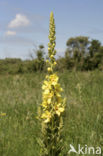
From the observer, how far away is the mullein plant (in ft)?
6.27

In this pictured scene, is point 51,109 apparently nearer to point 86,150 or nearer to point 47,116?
point 47,116

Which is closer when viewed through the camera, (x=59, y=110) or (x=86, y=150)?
(x=59, y=110)

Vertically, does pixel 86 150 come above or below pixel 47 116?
below

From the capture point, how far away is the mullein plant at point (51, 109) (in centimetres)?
191

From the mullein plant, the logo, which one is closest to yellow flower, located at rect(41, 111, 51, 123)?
the mullein plant

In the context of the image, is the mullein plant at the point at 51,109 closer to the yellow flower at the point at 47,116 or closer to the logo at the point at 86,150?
the yellow flower at the point at 47,116

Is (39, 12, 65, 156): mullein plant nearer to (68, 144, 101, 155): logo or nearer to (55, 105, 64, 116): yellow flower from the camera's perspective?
(55, 105, 64, 116): yellow flower

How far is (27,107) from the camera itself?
479 cm

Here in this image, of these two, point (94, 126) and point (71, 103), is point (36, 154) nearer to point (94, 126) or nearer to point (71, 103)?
point (94, 126)

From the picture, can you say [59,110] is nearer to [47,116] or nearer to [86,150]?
[47,116]

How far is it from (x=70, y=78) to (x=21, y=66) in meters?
9.08

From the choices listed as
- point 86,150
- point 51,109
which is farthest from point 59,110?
point 86,150

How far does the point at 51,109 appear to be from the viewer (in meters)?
1.91

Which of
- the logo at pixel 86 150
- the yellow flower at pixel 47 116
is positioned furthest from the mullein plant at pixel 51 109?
the logo at pixel 86 150
